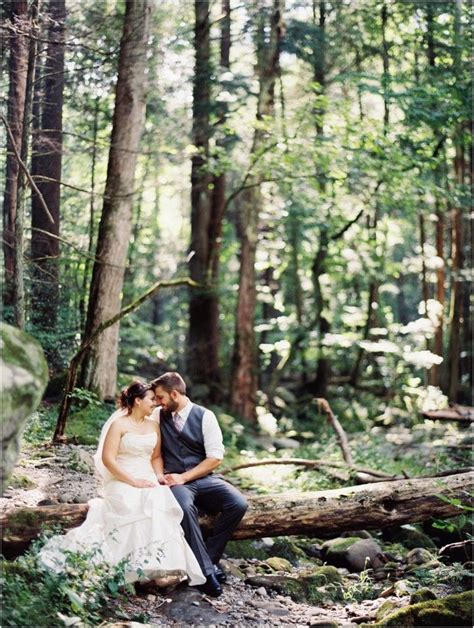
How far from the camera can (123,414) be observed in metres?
6.50

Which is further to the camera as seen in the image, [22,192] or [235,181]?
[235,181]

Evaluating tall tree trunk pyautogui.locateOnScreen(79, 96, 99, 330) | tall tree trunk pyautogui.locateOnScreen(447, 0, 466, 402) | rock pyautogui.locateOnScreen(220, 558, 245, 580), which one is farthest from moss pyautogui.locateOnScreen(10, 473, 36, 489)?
tall tree trunk pyautogui.locateOnScreen(447, 0, 466, 402)

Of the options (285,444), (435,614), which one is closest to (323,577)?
(435,614)

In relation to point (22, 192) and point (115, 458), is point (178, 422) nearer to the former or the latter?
point (115, 458)

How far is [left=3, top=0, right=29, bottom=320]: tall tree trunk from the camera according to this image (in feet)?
28.4

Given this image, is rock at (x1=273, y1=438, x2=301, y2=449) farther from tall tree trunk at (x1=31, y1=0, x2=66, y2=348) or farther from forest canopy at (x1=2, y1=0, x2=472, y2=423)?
tall tree trunk at (x1=31, y1=0, x2=66, y2=348)

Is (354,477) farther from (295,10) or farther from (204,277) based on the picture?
(295,10)

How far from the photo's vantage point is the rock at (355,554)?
7.84m

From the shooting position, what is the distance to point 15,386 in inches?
190

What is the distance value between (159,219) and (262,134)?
11176mm

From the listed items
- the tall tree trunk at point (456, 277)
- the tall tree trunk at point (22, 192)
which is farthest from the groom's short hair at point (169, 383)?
the tall tree trunk at point (456, 277)

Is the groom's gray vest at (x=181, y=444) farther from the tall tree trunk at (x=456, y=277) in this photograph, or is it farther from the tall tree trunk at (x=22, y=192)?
the tall tree trunk at (x=456, y=277)

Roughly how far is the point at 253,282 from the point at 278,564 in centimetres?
922

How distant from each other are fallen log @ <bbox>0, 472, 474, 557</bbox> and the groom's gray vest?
537 mm
